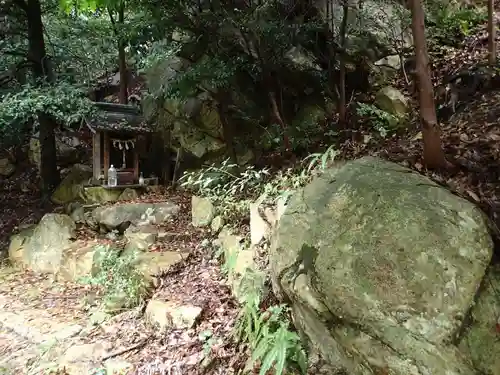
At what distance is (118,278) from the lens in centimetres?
527

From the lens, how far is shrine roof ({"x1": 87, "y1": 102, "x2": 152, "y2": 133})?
27.0ft

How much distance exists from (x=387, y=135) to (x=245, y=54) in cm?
279

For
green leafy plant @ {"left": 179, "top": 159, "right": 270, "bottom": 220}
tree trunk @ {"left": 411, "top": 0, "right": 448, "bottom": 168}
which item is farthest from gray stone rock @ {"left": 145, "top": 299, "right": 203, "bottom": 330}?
tree trunk @ {"left": 411, "top": 0, "right": 448, "bottom": 168}

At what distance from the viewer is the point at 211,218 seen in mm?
6430

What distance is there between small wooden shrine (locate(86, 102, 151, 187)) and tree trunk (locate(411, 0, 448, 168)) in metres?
6.35

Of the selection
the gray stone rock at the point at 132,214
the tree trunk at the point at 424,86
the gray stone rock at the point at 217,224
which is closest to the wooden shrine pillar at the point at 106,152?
the gray stone rock at the point at 132,214

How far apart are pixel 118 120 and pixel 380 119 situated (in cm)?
543

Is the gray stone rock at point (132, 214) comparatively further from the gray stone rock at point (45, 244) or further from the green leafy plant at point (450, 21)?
the green leafy plant at point (450, 21)

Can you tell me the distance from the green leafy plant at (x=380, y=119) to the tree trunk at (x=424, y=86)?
8.88 ft

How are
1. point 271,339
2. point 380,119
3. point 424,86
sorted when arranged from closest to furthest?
point 271,339 < point 424,86 < point 380,119

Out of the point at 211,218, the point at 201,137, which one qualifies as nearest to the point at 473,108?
the point at 211,218

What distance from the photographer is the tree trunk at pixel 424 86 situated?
3588 mm

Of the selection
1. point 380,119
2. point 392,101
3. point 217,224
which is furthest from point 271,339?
point 392,101

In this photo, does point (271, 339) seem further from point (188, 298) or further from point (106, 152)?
point (106, 152)
